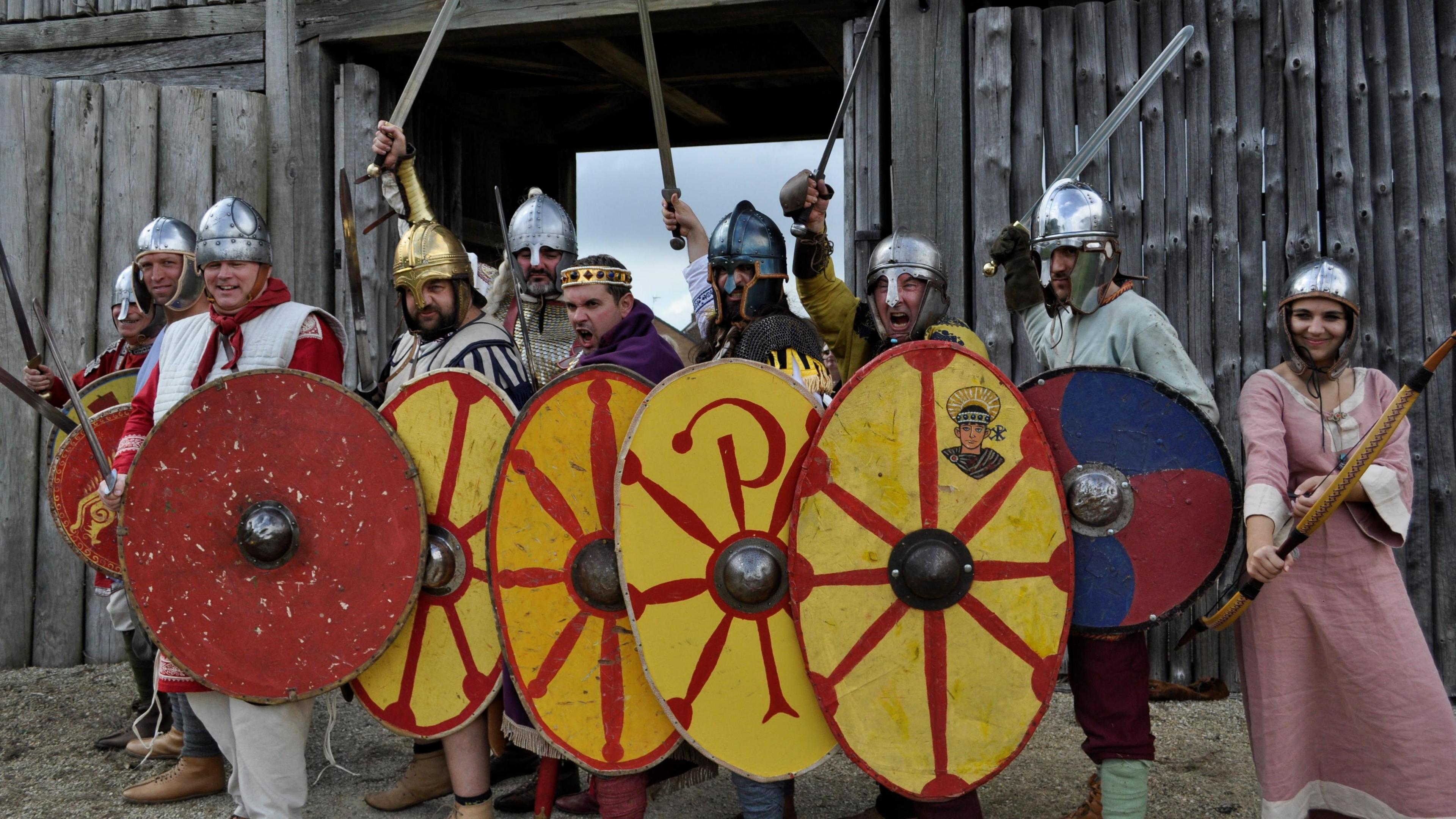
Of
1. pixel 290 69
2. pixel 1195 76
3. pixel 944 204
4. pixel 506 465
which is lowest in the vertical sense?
pixel 506 465

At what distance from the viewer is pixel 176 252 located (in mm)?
3859

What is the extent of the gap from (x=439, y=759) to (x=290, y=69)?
3.37 m

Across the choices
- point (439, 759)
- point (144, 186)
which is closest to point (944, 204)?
point (439, 759)

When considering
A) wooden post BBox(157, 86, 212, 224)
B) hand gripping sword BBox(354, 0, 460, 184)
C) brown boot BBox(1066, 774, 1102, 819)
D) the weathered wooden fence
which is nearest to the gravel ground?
brown boot BBox(1066, 774, 1102, 819)

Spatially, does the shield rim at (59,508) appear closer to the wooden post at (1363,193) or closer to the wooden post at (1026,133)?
the wooden post at (1026,133)

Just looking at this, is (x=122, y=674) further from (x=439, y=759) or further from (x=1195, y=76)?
(x=1195, y=76)

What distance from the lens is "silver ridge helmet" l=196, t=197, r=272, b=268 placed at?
9.55 ft

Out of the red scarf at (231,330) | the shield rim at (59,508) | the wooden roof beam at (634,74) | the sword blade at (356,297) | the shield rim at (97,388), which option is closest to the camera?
the red scarf at (231,330)

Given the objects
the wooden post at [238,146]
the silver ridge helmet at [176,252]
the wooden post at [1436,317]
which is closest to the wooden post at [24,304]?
the wooden post at [238,146]

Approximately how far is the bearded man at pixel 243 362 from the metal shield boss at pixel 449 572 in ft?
0.93

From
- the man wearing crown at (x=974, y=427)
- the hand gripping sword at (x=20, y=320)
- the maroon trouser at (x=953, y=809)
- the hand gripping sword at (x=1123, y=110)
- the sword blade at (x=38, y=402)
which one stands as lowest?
the maroon trouser at (x=953, y=809)

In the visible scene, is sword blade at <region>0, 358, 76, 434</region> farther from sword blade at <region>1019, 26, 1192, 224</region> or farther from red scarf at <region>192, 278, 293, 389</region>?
sword blade at <region>1019, 26, 1192, 224</region>

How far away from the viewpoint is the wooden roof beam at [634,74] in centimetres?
531

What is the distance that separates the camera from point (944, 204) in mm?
4223
